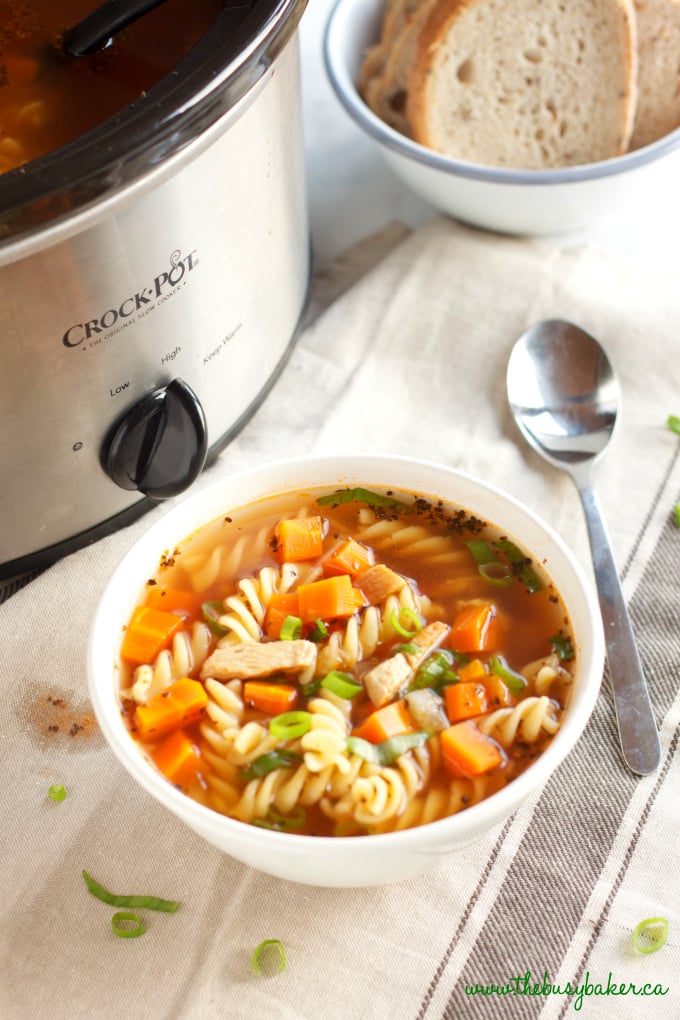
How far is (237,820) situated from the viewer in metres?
1.32

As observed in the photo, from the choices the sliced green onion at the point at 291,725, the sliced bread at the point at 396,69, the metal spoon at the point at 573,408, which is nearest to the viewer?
the sliced green onion at the point at 291,725

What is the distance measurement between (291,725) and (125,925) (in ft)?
1.33

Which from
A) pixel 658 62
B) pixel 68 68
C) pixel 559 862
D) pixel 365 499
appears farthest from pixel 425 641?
pixel 658 62

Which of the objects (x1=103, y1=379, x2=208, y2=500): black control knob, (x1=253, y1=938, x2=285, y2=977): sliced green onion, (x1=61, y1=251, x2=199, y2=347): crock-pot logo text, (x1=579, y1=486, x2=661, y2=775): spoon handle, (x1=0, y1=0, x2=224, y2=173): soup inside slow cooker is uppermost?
(x1=0, y1=0, x2=224, y2=173): soup inside slow cooker

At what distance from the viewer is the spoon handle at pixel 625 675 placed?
65.8 inches

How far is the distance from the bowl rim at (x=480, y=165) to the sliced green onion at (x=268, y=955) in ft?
4.65

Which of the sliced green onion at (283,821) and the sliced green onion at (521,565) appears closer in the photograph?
the sliced green onion at (283,821)

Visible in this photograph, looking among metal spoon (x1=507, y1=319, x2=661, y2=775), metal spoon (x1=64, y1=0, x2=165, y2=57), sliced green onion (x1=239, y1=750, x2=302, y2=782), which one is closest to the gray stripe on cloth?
metal spoon (x1=507, y1=319, x2=661, y2=775)

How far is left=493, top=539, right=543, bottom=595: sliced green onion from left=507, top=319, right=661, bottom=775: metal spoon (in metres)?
0.28

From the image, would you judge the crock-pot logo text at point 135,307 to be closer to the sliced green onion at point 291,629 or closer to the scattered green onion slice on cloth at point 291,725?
the sliced green onion at point 291,629

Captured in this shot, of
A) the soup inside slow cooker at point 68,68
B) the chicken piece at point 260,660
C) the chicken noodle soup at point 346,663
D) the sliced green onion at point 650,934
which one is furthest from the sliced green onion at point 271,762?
the soup inside slow cooker at point 68,68

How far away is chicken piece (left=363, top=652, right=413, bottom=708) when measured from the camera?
142 centimetres

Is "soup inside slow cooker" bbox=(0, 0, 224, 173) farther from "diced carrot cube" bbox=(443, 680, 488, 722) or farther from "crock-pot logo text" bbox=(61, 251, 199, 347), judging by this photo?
"diced carrot cube" bbox=(443, 680, 488, 722)

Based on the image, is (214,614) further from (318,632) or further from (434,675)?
(434,675)
